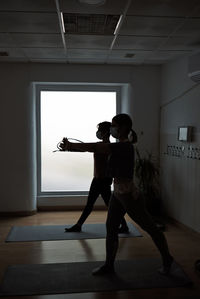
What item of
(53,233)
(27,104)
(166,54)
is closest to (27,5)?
(166,54)

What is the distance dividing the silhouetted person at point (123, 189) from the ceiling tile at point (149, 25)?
1.00m

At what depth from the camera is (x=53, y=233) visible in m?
3.96

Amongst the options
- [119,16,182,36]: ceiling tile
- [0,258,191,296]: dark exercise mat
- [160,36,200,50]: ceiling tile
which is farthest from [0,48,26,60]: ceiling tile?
[0,258,191,296]: dark exercise mat

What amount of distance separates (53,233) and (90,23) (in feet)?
8.25

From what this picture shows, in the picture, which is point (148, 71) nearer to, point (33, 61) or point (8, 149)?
point (33, 61)

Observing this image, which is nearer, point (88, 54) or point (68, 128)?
point (88, 54)

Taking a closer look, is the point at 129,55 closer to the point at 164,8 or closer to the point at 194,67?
the point at 194,67

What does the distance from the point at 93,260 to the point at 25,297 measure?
87 cm

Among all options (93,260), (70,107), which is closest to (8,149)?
(70,107)

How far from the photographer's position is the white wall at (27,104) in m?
4.86

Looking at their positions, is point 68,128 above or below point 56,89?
below

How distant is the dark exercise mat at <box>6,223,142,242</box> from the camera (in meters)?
3.77

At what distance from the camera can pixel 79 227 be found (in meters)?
4.02

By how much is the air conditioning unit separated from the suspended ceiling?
151mm
